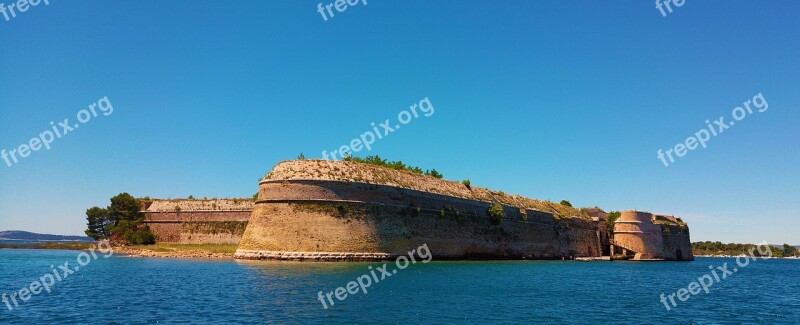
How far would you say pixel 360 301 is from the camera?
1898 centimetres

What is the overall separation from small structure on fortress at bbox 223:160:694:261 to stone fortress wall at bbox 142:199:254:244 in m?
0.31

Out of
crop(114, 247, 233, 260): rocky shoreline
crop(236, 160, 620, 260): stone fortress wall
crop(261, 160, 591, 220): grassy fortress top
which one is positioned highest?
crop(261, 160, 591, 220): grassy fortress top

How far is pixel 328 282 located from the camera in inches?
942

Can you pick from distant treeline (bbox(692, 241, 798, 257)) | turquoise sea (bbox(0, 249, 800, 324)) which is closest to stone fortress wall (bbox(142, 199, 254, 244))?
turquoise sea (bbox(0, 249, 800, 324))

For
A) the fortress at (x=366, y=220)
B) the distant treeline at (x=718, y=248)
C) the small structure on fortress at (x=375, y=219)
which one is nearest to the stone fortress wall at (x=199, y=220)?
the fortress at (x=366, y=220)

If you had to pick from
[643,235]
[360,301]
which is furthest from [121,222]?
[643,235]

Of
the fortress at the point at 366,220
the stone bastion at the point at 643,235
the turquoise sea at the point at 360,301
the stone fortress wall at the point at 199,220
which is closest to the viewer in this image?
the turquoise sea at the point at 360,301

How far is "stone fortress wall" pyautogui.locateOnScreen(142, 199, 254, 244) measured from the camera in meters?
54.8

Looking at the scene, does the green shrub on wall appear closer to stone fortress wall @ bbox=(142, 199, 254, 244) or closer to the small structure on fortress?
the small structure on fortress

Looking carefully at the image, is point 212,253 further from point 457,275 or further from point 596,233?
point 596,233

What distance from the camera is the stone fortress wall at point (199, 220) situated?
5484cm

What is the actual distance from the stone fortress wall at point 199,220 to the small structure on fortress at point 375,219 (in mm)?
313

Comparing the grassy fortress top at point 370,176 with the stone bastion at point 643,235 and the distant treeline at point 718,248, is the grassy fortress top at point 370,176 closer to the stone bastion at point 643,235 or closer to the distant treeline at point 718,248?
the stone bastion at point 643,235

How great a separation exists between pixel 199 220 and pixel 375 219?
25670 millimetres
